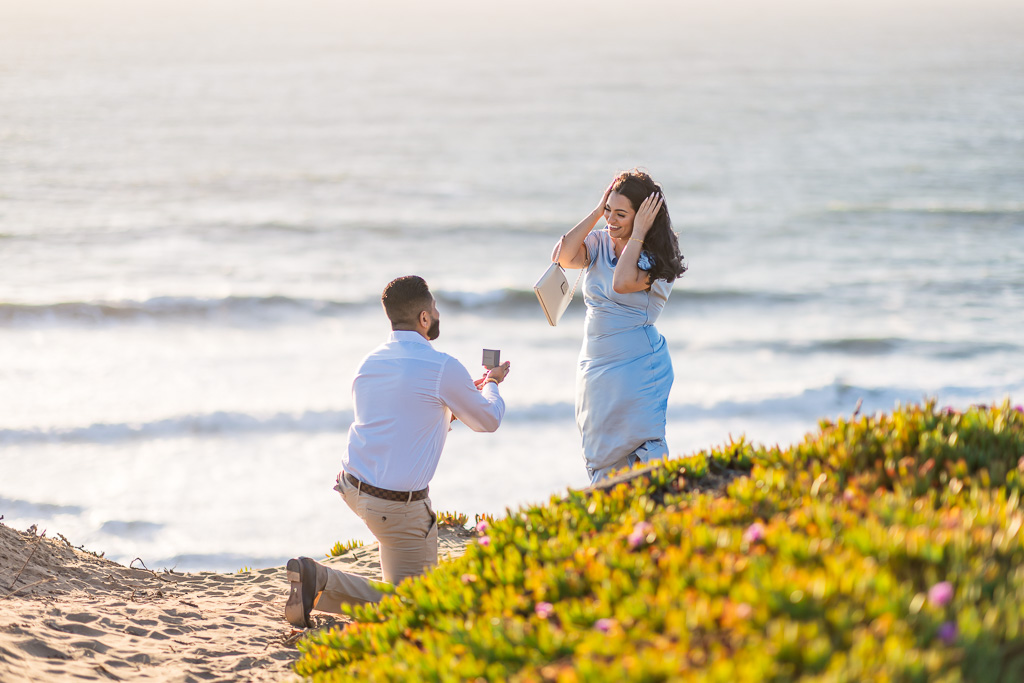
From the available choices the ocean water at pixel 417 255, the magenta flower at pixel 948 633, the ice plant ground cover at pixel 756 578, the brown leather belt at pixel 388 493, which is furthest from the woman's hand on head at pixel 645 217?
the ocean water at pixel 417 255

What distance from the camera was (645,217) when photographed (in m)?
4.97

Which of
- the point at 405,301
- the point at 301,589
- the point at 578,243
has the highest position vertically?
the point at 578,243

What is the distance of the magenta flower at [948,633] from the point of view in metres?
2.02

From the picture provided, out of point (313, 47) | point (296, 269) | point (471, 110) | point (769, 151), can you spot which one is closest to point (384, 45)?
point (313, 47)

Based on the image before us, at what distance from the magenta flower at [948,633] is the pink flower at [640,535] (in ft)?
3.52

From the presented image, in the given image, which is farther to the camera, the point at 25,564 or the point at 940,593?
the point at 25,564

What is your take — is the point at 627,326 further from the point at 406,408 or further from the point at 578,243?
the point at 406,408

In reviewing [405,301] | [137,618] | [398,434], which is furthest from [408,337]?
[137,618]

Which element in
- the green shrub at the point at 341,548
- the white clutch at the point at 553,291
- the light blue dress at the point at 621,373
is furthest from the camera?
the green shrub at the point at 341,548

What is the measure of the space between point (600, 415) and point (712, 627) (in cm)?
294

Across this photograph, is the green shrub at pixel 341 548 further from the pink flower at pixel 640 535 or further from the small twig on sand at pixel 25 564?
the pink flower at pixel 640 535

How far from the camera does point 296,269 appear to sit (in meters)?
22.2

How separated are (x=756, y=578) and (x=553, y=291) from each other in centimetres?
332

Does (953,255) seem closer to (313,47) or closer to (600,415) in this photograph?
(600,415)
